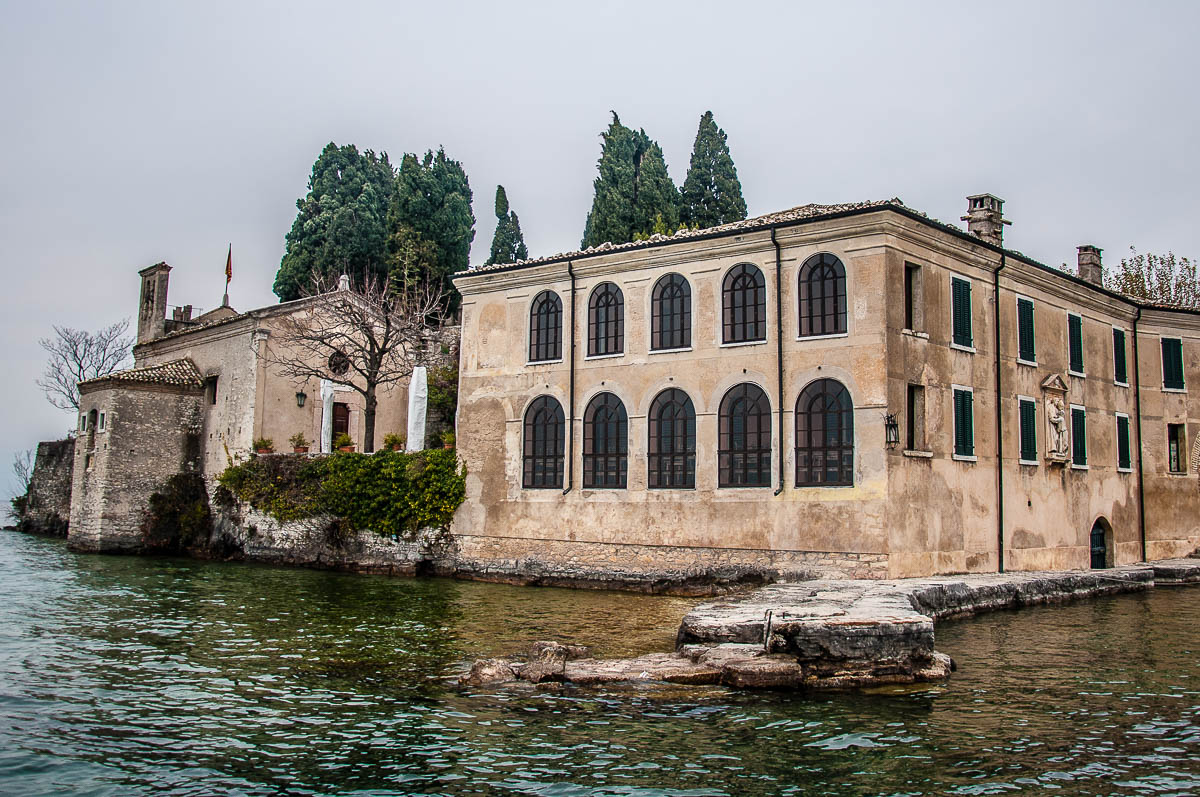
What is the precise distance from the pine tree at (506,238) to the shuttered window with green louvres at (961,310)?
29038 mm

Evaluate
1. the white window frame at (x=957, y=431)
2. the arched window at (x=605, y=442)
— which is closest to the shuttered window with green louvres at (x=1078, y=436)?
the white window frame at (x=957, y=431)

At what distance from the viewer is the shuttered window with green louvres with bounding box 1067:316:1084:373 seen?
24.6 metres

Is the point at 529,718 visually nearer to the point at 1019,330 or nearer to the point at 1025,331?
the point at 1019,330

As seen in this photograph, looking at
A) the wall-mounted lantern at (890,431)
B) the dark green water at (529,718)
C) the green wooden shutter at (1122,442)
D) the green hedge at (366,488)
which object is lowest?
the dark green water at (529,718)

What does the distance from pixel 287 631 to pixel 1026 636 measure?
1104 cm

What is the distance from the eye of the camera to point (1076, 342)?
81.7ft

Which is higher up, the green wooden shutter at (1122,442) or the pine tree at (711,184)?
the pine tree at (711,184)

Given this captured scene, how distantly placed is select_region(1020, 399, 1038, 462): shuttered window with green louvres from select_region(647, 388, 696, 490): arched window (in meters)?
7.33

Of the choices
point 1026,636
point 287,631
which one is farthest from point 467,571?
point 1026,636

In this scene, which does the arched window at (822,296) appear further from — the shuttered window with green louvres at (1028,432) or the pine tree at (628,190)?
the pine tree at (628,190)

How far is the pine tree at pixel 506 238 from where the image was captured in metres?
47.8

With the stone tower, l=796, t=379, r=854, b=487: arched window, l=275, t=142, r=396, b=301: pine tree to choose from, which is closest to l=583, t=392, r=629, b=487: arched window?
l=796, t=379, r=854, b=487: arched window

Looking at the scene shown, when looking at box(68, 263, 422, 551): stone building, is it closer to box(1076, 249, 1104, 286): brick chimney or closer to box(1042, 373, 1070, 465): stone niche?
box(1042, 373, 1070, 465): stone niche

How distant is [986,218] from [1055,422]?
4.90 metres
